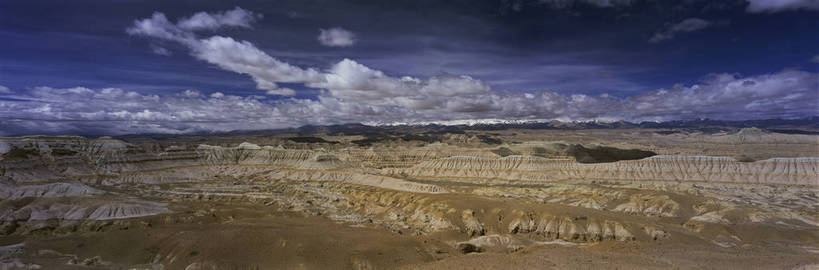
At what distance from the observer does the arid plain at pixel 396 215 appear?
137 feet

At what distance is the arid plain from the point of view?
137ft

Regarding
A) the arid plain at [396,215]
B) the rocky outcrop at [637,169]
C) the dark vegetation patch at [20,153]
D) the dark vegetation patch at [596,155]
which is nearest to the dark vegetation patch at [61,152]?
the arid plain at [396,215]

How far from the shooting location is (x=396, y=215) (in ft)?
255

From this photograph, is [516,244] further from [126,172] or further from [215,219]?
[126,172]

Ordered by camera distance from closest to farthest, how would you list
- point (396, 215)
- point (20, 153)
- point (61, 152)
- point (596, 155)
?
point (396, 215) → point (20, 153) → point (61, 152) → point (596, 155)

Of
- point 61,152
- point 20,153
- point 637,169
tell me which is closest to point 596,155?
point 637,169

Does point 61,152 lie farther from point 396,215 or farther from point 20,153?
point 396,215

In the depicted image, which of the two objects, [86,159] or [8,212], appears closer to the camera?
[8,212]

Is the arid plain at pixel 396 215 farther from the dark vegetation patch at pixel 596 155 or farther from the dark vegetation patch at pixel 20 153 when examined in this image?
the dark vegetation patch at pixel 596 155

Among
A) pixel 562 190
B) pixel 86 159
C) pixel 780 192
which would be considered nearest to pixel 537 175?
pixel 562 190

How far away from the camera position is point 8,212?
61844 mm

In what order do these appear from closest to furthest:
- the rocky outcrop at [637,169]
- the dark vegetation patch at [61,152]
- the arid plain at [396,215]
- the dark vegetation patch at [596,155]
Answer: the arid plain at [396,215] < the rocky outcrop at [637,169] < the dark vegetation patch at [61,152] < the dark vegetation patch at [596,155]

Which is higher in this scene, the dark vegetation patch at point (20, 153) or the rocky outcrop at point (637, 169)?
the dark vegetation patch at point (20, 153)

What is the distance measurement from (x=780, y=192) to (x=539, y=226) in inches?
3157
